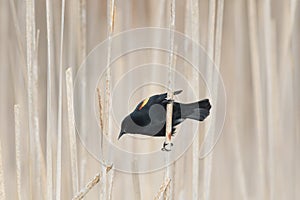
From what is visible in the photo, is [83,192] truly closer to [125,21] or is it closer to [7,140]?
[125,21]

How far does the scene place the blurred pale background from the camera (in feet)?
3.03

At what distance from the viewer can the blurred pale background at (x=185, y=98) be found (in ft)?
3.03

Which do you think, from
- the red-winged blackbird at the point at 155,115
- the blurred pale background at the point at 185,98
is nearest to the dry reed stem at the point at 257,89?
the blurred pale background at the point at 185,98

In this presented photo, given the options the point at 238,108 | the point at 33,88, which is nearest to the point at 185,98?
the point at 33,88

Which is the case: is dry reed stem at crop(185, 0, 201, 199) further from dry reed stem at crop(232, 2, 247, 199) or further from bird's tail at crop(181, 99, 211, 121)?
dry reed stem at crop(232, 2, 247, 199)

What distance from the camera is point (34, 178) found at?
3.33 feet

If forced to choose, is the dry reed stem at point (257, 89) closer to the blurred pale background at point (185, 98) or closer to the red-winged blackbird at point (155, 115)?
the blurred pale background at point (185, 98)

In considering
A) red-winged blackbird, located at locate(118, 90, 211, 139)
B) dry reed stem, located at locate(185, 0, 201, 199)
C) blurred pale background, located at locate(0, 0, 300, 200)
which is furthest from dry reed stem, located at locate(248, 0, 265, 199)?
red-winged blackbird, located at locate(118, 90, 211, 139)

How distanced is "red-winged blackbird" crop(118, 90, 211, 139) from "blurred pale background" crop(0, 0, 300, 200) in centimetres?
9

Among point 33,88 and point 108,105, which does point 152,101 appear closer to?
point 108,105

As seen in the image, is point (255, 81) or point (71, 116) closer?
point (71, 116)

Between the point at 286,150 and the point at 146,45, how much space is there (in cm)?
42

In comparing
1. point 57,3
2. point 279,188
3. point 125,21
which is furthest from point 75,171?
point 57,3

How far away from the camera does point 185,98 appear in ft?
2.76
